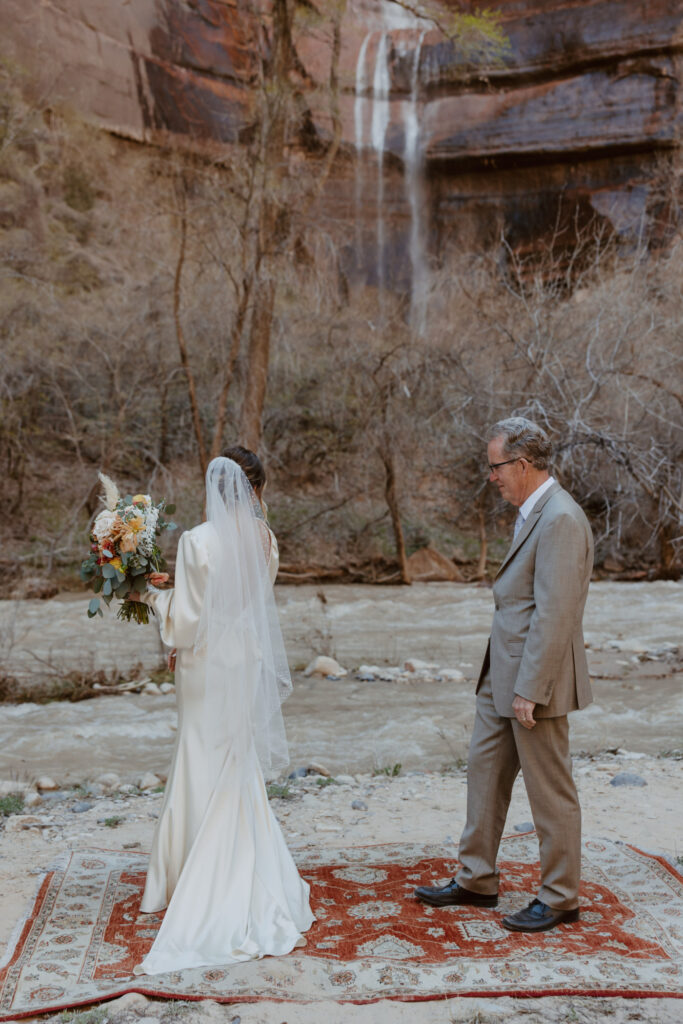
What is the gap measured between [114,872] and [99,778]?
2.63 m

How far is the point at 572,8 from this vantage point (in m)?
27.3

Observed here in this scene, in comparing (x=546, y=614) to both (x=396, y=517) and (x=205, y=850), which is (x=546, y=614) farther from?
(x=396, y=517)

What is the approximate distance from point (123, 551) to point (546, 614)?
69.2 inches

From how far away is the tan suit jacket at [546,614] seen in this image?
355 cm

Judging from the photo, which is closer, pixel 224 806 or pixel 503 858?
pixel 224 806

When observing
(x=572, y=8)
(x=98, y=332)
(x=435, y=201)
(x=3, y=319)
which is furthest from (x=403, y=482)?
(x=572, y=8)

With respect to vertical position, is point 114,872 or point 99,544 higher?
point 99,544

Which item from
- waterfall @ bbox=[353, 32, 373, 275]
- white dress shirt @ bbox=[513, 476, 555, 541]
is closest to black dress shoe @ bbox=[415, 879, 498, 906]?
white dress shirt @ bbox=[513, 476, 555, 541]

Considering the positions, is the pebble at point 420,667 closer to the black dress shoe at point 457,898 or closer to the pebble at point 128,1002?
the black dress shoe at point 457,898

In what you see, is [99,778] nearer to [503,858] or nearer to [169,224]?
[503,858]

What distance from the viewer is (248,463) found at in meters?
3.92

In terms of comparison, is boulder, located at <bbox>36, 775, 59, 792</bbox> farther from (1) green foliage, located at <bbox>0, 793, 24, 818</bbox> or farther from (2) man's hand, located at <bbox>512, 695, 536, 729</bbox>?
(2) man's hand, located at <bbox>512, 695, 536, 729</bbox>

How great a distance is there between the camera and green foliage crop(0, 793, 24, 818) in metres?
5.73

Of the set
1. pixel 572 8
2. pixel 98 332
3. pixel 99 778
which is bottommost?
pixel 99 778
